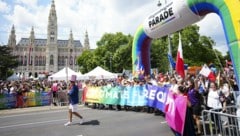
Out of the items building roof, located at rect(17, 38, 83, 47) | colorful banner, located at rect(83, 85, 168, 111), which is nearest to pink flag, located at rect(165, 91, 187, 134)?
colorful banner, located at rect(83, 85, 168, 111)

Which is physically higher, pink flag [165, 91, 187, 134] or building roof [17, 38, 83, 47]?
building roof [17, 38, 83, 47]

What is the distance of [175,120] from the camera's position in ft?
25.0

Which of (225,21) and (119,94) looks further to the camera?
(119,94)

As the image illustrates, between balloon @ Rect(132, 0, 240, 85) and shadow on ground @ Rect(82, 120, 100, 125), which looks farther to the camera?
shadow on ground @ Rect(82, 120, 100, 125)

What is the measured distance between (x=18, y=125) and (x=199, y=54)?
51461 millimetres

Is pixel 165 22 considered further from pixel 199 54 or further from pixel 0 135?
pixel 199 54

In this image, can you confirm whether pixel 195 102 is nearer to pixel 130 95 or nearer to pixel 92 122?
pixel 92 122

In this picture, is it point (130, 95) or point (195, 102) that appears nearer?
point (195, 102)

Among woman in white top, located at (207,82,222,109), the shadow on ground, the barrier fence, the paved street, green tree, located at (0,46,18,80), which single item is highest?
green tree, located at (0,46,18,80)

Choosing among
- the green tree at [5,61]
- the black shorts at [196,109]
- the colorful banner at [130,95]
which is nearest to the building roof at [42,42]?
the green tree at [5,61]

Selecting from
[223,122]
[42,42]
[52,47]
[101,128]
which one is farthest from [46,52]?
[223,122]

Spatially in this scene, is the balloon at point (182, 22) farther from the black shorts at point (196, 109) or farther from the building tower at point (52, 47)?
the building tower at point (52, 47)

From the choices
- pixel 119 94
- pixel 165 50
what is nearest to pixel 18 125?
pixel 119 94

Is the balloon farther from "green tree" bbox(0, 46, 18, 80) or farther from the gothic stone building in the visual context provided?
the gothic stone building
